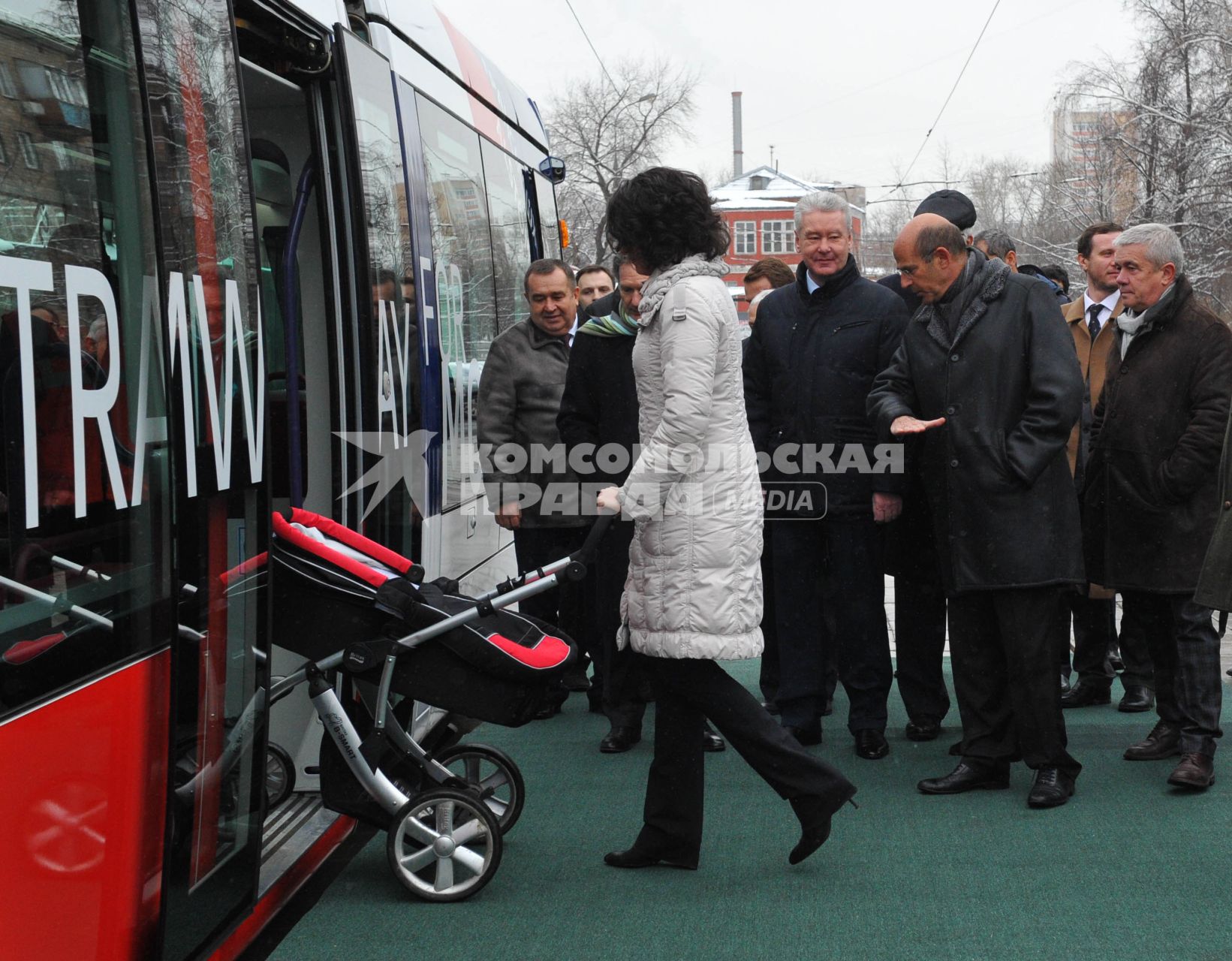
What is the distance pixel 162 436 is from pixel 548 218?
6856 millimetres

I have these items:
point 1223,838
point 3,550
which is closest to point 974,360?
point 1223,838

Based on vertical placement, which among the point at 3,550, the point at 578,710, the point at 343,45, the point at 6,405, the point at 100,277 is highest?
the point at 343,45

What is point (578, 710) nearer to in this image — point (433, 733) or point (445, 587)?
point (433, 733)

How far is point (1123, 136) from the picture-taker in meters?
28.5

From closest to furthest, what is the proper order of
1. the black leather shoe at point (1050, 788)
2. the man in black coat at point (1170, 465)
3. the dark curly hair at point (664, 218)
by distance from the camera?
the dark curly hair at point (664, 218), the black leather shoe at point (1050, 788), the man in black coat at point (1170, 465)

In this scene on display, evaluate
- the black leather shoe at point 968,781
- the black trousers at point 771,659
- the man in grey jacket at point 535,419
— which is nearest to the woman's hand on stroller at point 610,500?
the black leather shoe at point 968,781

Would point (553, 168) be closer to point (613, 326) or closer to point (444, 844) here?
point (613, 326)

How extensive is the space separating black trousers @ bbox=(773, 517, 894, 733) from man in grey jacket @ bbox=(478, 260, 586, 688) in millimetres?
1014

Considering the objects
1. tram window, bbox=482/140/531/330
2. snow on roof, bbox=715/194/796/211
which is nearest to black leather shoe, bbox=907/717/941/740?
tram window, bbox=482/140/531/330

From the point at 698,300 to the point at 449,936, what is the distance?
176 centimetres

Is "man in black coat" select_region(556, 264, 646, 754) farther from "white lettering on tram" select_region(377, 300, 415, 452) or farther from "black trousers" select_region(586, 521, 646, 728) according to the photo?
"white lettering on tram" select_region(377, 300, 415, 452)

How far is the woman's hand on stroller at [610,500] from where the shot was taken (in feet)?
12.0

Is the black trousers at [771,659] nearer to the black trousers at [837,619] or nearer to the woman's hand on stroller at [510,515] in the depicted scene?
the black trousers at [837,619]

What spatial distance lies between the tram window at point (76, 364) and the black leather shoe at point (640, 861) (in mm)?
1813
